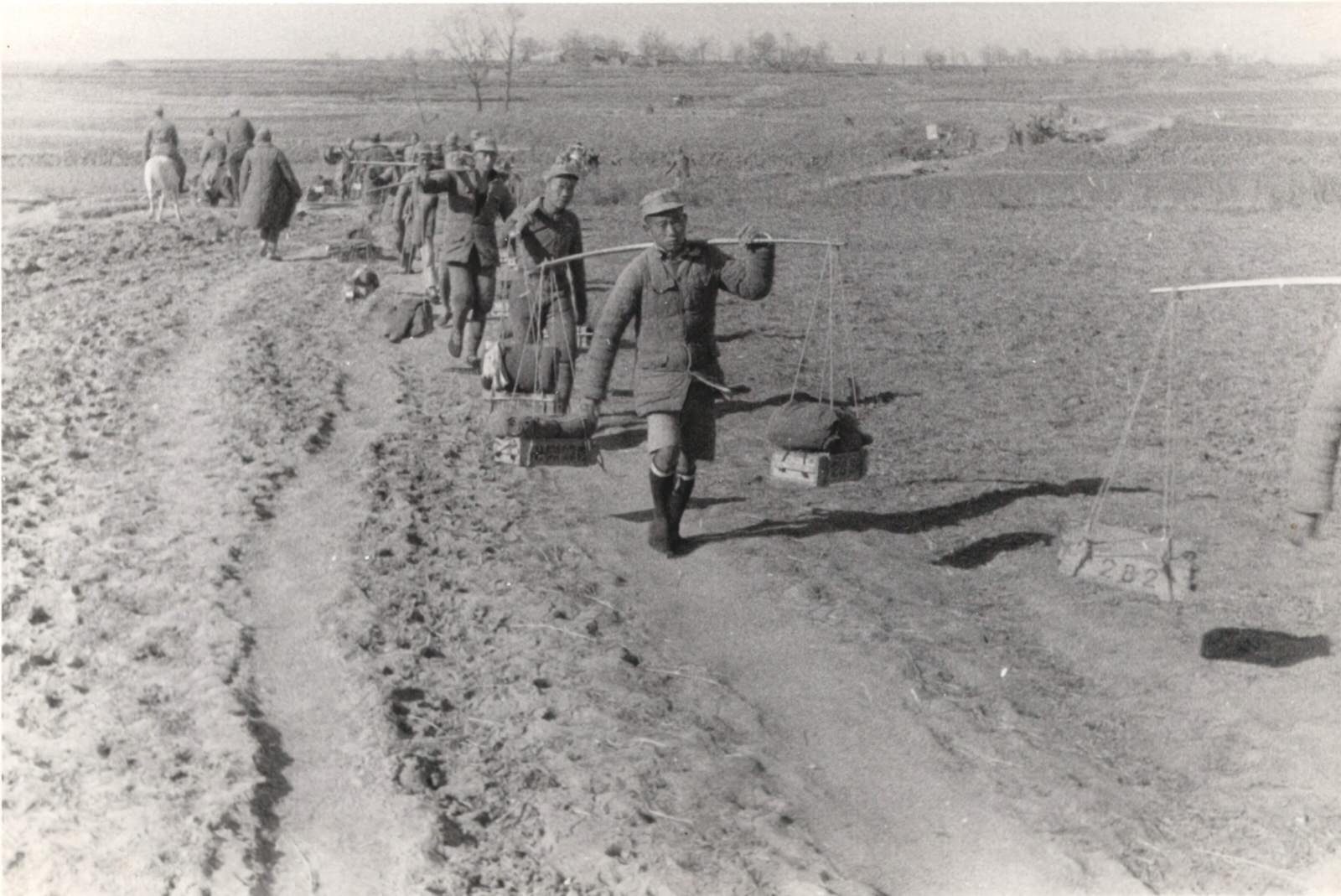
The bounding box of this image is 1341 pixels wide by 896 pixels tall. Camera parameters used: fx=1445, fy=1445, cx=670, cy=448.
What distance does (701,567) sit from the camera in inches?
317

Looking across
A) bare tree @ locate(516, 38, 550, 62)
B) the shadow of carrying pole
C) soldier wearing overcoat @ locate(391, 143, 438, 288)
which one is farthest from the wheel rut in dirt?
bare tree @ locate(516, 38, 550, 62)

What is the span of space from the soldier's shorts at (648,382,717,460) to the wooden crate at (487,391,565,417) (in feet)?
4.70

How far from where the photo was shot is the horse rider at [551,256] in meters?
10.0

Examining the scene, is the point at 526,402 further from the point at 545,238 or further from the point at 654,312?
the point at 654,312

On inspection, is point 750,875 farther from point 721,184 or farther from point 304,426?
point 721,184

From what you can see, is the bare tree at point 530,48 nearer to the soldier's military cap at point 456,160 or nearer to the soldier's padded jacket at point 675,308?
the soldier's military cap at point 456,160

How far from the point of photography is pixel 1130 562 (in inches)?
271

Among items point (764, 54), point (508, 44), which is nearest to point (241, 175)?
point (508, 44)

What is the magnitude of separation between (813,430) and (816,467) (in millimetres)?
207

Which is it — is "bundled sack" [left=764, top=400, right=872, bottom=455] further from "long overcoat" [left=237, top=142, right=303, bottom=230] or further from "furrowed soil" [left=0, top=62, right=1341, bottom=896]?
"long overcoat" [left=237, top=142, right=303, bottom=230]

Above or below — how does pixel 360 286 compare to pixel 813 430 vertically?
below

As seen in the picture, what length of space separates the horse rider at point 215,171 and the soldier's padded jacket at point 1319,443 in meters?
21.2

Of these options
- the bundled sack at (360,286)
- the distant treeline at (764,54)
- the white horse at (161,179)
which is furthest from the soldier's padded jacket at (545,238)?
the distant treeline at (764,54)

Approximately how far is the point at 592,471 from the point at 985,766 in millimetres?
4604
